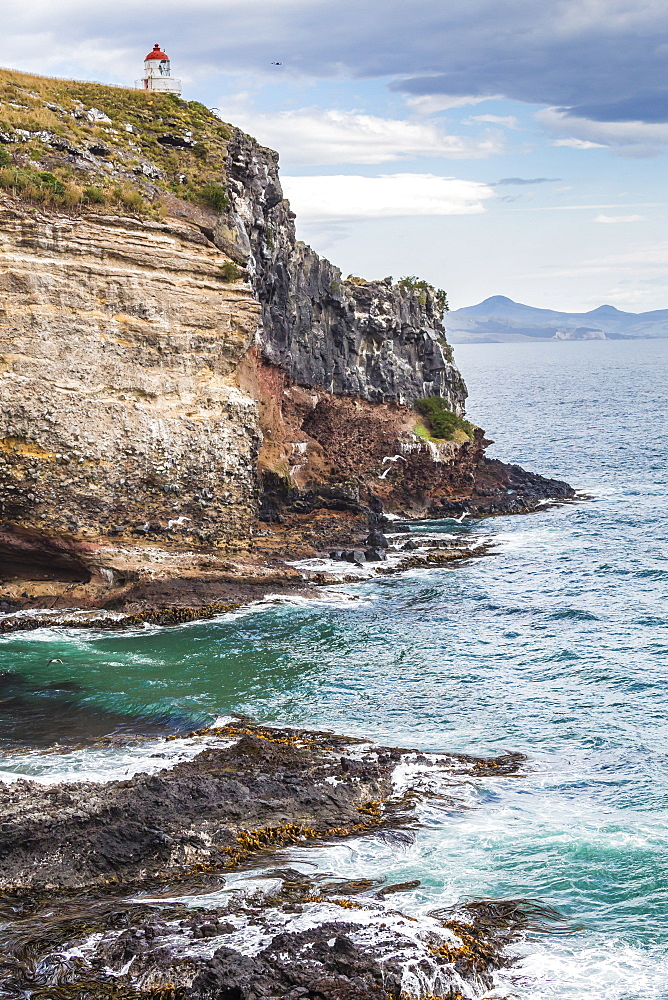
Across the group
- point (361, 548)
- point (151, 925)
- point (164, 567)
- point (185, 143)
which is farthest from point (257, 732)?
point (185, 143)

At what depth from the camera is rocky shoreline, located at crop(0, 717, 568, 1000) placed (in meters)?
16.8

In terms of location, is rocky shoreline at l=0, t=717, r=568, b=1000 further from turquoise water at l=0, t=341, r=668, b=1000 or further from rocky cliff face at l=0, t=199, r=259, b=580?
rocky cliff face at l=0, t=199, r=259, b=580

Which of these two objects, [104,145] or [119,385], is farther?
[104,145]

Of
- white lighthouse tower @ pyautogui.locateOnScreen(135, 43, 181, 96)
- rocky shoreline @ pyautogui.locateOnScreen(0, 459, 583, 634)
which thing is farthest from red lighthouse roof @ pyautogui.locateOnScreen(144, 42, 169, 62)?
rocky shoreline @ pyautogui.locateOnScreen(0, 459, 583, 634)

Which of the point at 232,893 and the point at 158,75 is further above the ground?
the point at 158,75

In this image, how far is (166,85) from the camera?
59.0m

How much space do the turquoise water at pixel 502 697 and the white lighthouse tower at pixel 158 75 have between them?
3330 cm

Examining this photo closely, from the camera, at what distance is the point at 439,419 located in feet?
233

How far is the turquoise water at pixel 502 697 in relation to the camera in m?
21.1

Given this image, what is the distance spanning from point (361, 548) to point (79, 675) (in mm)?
22155

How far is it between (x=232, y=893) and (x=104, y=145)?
4059 centimetres

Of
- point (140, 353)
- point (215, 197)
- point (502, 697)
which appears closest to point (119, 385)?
point (140, 353)

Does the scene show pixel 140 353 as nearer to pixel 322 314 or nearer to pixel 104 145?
pixel 104 145

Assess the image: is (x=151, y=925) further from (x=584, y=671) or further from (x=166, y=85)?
(x=166, y=85)
